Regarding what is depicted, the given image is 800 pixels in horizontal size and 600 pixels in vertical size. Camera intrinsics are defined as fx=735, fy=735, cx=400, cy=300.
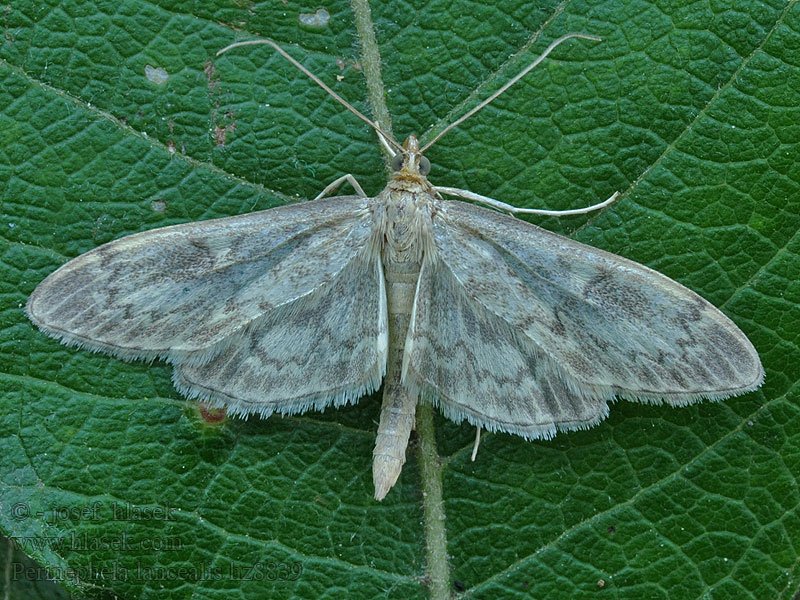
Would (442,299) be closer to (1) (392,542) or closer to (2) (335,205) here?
(2) (335,205)

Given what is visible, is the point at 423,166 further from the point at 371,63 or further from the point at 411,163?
the point at 371,63

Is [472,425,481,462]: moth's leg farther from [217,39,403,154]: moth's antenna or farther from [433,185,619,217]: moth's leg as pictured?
[217,39,403,154]: moth's antenna

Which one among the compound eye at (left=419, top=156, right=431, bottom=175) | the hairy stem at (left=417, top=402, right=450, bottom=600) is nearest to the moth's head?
the compound eye at (left=419, top=156, right=431, bottom=175)

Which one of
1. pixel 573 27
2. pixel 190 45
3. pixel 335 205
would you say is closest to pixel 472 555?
pixel 335 205

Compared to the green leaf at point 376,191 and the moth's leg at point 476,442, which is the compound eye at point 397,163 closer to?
the green leaf at point 376,191

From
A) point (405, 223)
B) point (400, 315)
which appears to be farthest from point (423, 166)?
point (400, 315)

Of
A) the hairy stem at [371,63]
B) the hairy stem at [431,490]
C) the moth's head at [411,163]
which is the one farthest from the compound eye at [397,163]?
the hairy stem at [431,490]
